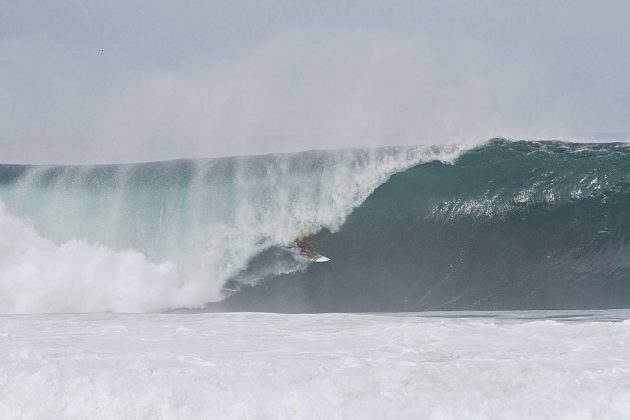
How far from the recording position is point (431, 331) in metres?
7.68

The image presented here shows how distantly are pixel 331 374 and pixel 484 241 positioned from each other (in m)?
7.71

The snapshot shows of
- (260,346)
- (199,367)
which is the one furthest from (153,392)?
(260,346)

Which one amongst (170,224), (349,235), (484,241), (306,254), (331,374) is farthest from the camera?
(170,224)

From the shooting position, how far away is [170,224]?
1527cm

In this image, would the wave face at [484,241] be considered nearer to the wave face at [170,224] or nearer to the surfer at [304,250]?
the surfer at [304,250]

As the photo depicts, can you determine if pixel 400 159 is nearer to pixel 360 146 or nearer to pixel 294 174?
pixel 360 146

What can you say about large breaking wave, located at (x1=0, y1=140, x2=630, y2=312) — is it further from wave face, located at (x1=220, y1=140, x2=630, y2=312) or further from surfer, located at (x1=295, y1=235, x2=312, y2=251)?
surfer, located at (x1=295, y1=235, x2=312, y2=251)

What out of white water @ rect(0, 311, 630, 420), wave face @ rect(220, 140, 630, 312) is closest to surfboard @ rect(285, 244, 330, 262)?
wave face @ rect(220, 140, 630, 312)

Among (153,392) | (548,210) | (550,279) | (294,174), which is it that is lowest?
(153,392)

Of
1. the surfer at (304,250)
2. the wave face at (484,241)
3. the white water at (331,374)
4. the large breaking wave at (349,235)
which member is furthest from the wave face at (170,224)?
the white water at (331,374)

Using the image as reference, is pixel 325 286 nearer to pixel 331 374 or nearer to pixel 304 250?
pixel 304 250

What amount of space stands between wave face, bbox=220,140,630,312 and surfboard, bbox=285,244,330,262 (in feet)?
0.40

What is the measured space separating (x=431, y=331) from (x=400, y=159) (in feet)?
25.7

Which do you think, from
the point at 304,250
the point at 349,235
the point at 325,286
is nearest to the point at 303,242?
the point at 304,250
